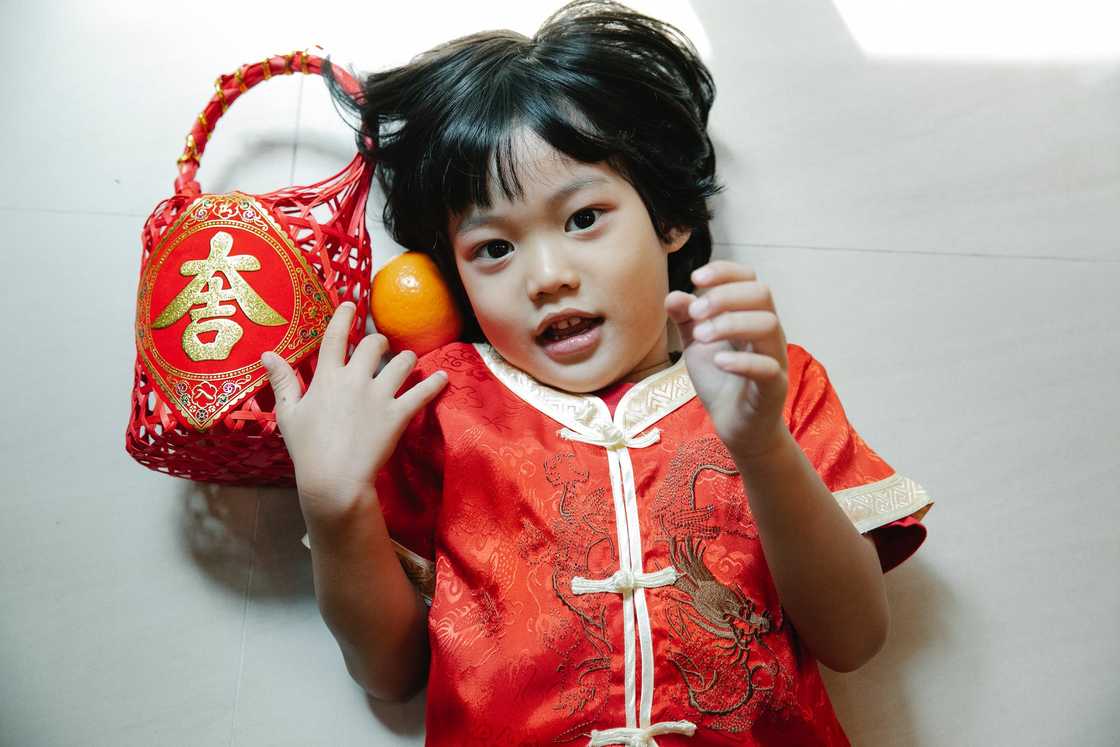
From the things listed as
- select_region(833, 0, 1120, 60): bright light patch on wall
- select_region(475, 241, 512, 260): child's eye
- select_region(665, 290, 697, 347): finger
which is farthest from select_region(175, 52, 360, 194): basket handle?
select_region(833, 0, 1120, 60): bright light patch on wall

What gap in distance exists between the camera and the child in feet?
2.46

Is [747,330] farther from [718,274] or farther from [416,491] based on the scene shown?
[416,491]

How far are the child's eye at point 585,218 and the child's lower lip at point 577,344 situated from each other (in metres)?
0.09

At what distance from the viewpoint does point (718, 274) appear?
64cm

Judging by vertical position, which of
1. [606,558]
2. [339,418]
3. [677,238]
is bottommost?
[606,558]

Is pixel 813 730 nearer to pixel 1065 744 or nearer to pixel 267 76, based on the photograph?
pixel 1065 744

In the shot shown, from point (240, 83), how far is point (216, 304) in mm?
288

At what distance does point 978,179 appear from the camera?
44.8 inches

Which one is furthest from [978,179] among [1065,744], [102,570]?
[102,570]

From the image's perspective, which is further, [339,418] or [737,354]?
[339,418]

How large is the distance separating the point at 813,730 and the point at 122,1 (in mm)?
1128

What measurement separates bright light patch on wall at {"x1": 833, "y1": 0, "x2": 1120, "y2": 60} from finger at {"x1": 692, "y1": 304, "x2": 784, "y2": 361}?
0.70 metres

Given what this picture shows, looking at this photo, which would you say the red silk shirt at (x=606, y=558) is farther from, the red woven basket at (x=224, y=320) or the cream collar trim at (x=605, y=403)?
the red woven basket at (x=224, y=320)

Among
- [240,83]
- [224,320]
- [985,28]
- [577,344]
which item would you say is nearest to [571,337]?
[577,344]
